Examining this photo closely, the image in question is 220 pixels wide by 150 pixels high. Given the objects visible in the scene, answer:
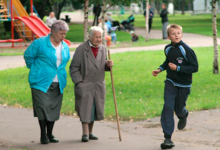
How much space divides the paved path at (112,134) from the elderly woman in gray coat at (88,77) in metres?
0.42

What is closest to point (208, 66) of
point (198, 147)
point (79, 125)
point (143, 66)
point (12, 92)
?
point (143, 66)

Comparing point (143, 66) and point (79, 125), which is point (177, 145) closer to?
point (79, 125)

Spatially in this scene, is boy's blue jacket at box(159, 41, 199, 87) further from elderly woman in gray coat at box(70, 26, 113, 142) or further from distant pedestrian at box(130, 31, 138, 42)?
distant pedestrian at box(130, 31, 138, 42)

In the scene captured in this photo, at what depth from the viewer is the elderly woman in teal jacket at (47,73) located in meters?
6.65

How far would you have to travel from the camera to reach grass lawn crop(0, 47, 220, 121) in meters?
9.15

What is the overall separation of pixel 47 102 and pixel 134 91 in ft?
15.1

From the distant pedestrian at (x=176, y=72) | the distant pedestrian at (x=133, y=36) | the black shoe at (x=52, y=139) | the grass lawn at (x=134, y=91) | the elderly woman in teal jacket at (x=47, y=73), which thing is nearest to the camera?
the distant pedestrian at (x=176, y=72)

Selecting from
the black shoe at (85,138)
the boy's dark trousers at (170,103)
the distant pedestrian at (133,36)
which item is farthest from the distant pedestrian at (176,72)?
the distant pedestrian at (133,36)

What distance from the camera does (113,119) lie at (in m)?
8.56

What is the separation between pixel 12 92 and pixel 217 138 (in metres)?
5.98

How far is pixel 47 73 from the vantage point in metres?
6.69

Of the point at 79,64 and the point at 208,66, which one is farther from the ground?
the point at 79,64

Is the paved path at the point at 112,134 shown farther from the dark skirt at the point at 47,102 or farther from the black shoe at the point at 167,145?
the dark skirt at the point at 47,102

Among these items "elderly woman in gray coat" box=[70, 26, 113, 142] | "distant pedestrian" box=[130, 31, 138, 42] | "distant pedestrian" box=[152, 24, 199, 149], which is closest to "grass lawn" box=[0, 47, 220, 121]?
"elderly woman in gray coat" box=[70, 26, 113, 142]
